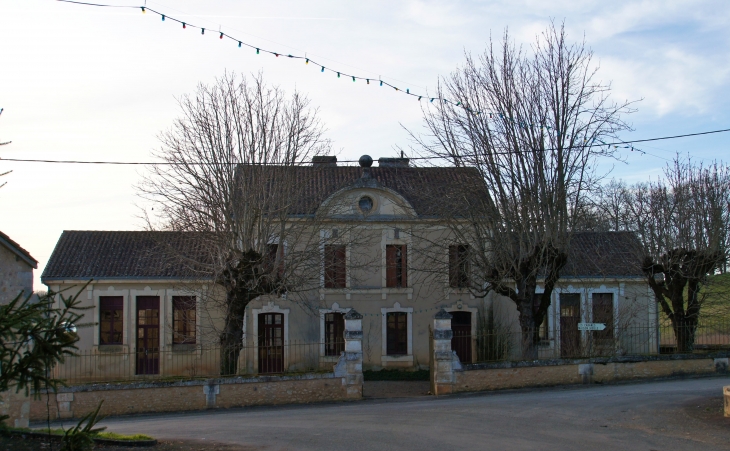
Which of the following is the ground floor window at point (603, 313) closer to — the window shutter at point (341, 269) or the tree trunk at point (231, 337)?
the window shutter at point (341, 269)

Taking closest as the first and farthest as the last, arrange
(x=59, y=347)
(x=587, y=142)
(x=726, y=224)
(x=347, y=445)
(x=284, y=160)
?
(x=59, y=347), (x=347, y=445), (x=587, y=142), (x=284, y=160), (x=726, y=224)

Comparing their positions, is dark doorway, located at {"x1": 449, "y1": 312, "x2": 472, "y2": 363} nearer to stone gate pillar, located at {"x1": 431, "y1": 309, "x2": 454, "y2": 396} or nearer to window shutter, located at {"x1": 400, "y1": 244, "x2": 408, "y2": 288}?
window shutter, located at {"x1": 400, "y1": 244, "x2": 408, "y2": 288}

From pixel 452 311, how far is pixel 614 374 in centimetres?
676

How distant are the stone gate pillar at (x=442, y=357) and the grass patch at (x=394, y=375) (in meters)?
5.05

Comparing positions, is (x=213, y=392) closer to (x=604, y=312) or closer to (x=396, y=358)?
(x=396, y=358)

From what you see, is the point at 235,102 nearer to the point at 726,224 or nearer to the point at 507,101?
the point at 507,101

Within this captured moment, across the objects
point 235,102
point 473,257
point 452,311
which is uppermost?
point 235,102

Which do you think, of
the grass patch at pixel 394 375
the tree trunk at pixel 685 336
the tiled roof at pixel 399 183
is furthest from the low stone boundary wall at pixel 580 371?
the grass patch at pixel 394 375

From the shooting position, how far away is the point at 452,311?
25.6 meters

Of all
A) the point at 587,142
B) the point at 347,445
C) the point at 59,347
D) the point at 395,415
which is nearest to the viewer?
the point at 59,347

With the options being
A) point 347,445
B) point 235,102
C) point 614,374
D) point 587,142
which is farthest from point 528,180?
point 347,445

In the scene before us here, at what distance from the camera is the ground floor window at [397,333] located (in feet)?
83.8

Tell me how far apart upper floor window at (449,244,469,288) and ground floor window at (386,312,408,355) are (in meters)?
2.23

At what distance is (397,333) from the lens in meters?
25.6
